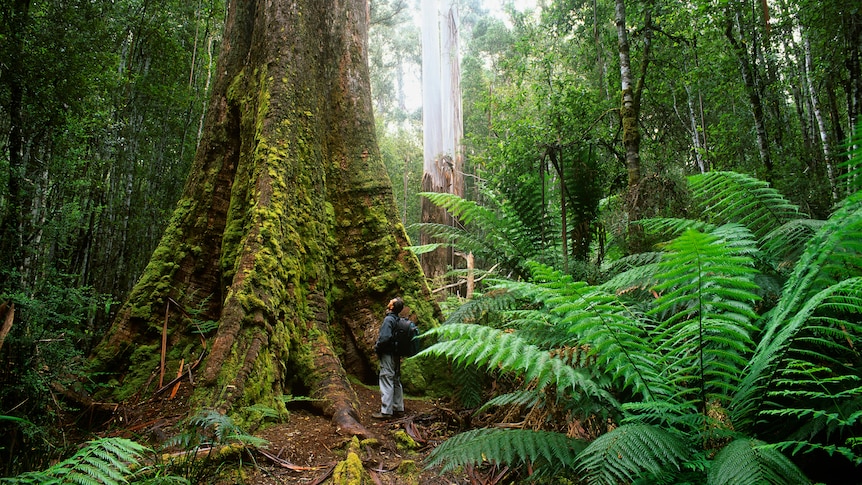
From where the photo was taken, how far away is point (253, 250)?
11.6 ft

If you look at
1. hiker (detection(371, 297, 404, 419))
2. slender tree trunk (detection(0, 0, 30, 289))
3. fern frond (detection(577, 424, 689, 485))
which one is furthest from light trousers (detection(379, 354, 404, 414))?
slender tree trunk (detection(0, 0, 30, 289))

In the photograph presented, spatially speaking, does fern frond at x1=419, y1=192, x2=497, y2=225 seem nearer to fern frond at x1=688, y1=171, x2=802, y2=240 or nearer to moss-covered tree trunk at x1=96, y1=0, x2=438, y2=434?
moss-covered tree trunk at x1=96, y1=0, x2=438, y2=434

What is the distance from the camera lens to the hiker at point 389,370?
150 inches

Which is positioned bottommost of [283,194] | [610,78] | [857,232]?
[857,232]

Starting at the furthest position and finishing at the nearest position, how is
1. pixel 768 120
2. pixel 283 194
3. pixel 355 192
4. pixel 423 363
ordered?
pixel 768 120
pixel 355 192
pixel 423 363
pixel 283 194

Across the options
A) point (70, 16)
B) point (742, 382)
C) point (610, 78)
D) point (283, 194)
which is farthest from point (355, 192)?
point (610, 78)

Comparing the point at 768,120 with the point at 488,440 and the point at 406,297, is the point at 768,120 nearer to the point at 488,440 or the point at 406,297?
the point at 406,297

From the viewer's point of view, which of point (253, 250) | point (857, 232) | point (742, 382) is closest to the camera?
point (857, 232)

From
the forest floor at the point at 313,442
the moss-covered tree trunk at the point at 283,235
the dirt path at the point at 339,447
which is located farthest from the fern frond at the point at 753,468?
the moss-covered tree trunk at the point at 283,235

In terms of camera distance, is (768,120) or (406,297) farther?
(768,120)

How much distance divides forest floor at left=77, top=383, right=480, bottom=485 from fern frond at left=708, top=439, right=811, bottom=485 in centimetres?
126

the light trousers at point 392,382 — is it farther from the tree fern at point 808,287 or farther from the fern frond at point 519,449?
the tree fern at point 808,287

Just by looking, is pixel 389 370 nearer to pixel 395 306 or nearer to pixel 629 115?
pixel 395 306

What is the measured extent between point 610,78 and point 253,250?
5665mm
